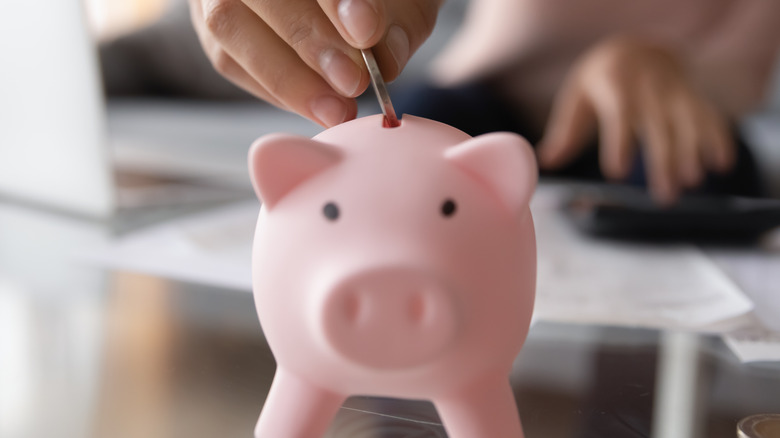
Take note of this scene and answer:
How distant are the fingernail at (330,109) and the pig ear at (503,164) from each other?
0.12 meters

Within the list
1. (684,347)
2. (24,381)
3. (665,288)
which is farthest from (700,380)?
(24,381)

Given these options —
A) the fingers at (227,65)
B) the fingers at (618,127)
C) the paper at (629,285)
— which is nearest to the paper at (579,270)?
the paper at (629,285)

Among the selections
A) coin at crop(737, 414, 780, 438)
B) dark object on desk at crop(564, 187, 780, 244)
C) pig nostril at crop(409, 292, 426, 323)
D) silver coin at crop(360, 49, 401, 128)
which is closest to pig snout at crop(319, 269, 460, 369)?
pig nostril at crop(409, 292, 426, 323)

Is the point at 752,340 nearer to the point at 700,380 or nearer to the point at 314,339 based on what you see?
the point at 700,380

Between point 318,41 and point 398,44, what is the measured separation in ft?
0.16

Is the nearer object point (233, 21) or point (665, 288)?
point (233, 21)

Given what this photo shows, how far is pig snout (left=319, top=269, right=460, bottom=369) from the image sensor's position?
0.97ft

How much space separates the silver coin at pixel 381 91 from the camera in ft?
1.20

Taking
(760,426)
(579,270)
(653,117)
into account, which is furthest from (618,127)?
(760,426)

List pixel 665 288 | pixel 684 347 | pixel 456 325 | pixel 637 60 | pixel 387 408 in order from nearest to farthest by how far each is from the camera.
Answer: pixel 456 325 → pixel 387 408 → pixel 684 347 → pixel 665 288 → pixel 637 60

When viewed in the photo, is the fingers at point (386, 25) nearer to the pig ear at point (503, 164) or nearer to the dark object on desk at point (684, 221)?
the pig ear at point (503, 164)

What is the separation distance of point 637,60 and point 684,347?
530mm

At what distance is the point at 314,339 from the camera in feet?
1.05

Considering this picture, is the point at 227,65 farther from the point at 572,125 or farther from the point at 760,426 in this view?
the point at 572,125
